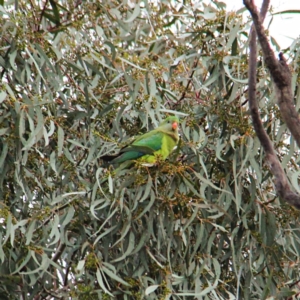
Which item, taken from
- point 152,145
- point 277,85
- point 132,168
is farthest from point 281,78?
point 152,145

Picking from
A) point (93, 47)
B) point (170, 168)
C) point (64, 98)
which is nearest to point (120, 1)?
point (93, 47)

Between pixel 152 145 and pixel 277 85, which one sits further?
pixel 152 145

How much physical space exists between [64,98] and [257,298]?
1.14 metres

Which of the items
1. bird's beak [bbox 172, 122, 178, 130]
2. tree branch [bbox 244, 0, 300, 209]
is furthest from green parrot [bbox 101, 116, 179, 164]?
tree branch [bbox 244, 0, 300, 209]

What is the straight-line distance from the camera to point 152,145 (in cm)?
338

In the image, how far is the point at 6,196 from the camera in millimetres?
3104

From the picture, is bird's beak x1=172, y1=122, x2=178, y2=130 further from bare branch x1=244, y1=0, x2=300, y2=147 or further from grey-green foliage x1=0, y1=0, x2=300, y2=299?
bare branch x1=244, y1=0, x2=300, y2=147

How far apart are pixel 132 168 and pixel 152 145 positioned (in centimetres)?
31

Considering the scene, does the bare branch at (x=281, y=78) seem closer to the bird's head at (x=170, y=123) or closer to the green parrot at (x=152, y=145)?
the green parrot at (x=152, y=145)

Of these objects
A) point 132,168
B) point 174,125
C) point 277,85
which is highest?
point 174,125

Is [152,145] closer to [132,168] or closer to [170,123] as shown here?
[170,123]

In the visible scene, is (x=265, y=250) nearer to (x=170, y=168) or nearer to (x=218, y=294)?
(x=218, y=294)

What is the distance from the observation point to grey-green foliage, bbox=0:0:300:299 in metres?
3.09

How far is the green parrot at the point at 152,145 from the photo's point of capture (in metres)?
3.16
